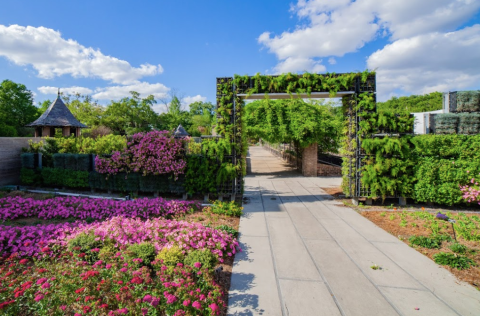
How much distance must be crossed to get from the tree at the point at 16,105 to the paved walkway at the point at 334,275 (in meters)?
34.2

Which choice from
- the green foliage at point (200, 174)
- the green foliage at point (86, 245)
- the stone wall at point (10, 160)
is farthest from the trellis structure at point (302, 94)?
the stone wall at point (10, 160)

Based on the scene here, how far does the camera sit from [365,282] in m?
3.08

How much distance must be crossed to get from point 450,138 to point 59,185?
11920 mm

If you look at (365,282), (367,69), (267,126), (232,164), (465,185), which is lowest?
(365,282)

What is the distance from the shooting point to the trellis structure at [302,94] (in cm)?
648

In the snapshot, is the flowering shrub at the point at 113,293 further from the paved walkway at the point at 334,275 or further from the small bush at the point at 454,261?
the small bush at the point at 454,261

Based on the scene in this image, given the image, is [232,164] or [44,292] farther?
[232,164]

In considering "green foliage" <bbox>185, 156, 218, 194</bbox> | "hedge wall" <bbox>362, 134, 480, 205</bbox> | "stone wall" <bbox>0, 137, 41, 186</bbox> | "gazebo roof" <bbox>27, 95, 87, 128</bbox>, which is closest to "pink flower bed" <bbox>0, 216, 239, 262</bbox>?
"green foliage" <bbox>185, 156, 218, 194</bbox>

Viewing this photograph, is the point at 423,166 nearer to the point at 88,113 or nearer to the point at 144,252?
the point at 144,252

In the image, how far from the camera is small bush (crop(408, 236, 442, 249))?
4078 millimetres

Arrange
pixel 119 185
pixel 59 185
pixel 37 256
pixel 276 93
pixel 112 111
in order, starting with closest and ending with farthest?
pixel 37 256 < pixel 276 93 < pixel 119 185 < pixel 59 185 < pixel 112 111

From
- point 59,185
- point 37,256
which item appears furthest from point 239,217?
point 59,185

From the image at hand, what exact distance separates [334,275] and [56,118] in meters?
20.3

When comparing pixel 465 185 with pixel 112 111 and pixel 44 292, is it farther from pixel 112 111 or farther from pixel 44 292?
pixel 112 111
